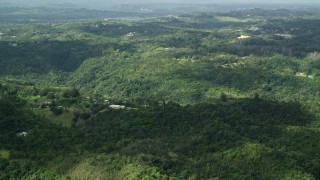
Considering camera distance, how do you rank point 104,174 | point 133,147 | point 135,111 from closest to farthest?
point 104,174, point 133,147, point 135,111

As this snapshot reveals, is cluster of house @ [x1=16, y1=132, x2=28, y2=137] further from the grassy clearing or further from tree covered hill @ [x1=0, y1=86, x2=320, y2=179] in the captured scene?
the grassy clearing

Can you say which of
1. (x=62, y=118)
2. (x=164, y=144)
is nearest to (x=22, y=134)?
(x=62, y=118)

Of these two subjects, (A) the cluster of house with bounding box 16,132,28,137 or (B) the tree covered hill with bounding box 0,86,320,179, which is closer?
(B) the tree covered hill with bounding box 0,86,320,179

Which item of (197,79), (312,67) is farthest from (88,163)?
(312,67)

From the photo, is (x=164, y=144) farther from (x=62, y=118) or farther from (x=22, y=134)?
(x=62, y=118)

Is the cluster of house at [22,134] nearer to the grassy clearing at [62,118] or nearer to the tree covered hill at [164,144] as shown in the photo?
the tree covered hill at [164,144]

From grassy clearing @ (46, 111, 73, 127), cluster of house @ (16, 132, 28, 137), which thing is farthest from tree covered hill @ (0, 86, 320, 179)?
grassy clearing @ (46, 111, 73, 127)

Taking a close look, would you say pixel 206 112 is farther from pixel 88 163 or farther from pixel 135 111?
pixel 88 163

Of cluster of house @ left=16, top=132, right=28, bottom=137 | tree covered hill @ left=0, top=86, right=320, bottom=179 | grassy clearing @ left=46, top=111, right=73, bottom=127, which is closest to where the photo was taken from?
tree covered hill @ left=0, top=86, right=320, bottom=179

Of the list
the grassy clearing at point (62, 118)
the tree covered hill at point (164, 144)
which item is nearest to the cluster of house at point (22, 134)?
the tree covered hill at point (164, 144)

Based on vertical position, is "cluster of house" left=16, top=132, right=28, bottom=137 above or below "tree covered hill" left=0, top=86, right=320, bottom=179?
above

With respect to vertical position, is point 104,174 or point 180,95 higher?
point 104,174
